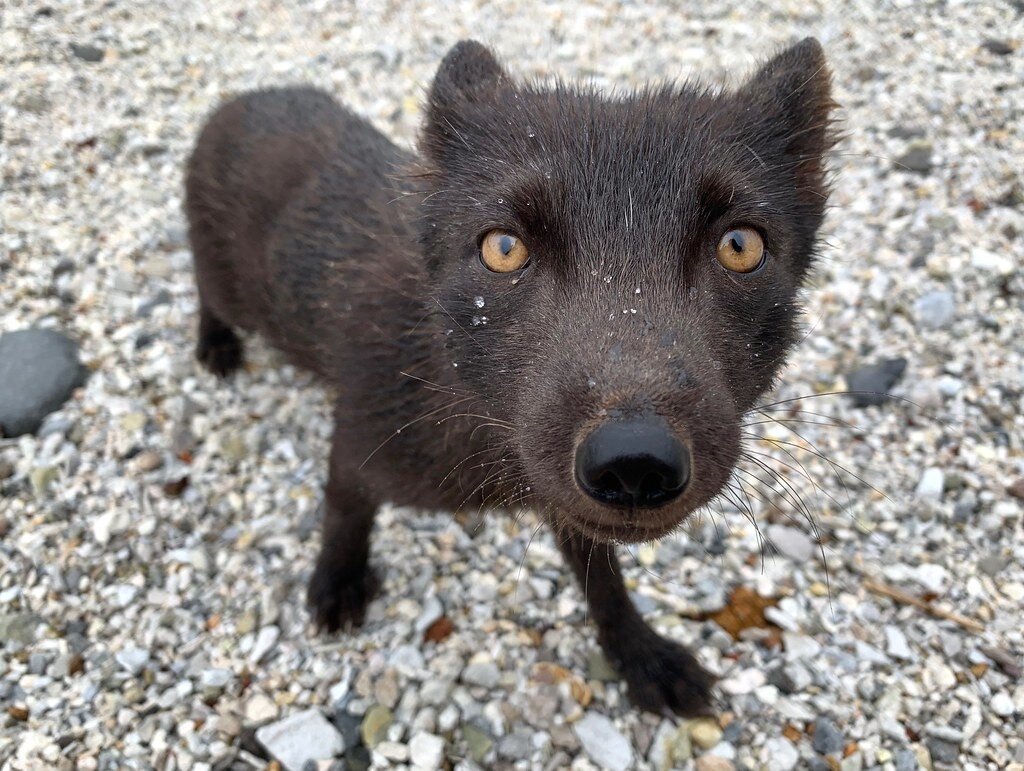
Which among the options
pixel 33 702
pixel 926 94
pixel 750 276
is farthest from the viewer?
pixel 926 94

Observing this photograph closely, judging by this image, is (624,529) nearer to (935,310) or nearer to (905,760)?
(905,760)

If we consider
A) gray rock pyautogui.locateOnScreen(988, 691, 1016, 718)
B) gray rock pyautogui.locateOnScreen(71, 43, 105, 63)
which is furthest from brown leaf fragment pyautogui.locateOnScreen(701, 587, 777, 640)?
gray rock pyautogui.locateOnScreen(71, 43, 105, 63)

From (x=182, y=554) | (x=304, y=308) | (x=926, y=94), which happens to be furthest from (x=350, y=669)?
(x=926, y=94)

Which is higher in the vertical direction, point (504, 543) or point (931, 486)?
point (931, 486)

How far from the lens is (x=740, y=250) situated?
250cm

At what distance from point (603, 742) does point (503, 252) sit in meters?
2.37

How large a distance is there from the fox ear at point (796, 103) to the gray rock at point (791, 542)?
2.16 m

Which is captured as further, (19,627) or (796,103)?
(19,627)

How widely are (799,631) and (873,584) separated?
51cm

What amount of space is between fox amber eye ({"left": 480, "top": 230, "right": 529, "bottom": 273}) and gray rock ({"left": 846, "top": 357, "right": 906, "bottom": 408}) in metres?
3.08

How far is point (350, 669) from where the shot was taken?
3.86 metres

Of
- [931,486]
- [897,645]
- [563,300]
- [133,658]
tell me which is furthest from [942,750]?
[133,658]

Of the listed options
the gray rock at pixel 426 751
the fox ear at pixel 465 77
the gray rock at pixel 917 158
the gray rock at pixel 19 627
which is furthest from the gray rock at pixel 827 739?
the gray rock at pixel 917 158

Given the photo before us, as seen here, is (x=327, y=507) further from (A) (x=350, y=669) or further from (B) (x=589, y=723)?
(B) (x=589, y=723)
